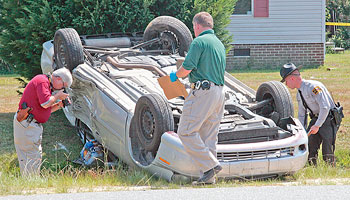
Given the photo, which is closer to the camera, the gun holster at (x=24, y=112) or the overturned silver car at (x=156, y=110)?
the overturned silver car at (x=156, y=110)

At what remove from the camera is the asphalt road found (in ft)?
15.0

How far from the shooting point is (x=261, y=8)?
19781mm

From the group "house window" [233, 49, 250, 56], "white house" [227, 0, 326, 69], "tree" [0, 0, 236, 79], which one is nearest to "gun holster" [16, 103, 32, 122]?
"tree" [0, 0, 236, 79]

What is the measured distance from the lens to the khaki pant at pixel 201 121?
5781mm

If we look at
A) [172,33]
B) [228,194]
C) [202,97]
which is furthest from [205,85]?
[172,33]

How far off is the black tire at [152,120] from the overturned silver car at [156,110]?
0.01m

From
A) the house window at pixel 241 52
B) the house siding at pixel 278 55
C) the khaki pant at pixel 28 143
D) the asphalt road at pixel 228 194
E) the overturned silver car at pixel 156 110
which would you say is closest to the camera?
the asphalt road at pixel 228 194

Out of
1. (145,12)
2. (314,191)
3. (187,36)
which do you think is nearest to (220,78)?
(314,191)

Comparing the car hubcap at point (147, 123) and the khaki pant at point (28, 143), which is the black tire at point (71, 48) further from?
the car hubcap at point (147, 123)

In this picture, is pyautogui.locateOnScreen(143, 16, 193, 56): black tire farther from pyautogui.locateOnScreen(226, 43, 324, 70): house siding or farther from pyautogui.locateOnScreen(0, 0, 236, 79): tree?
pyautogui.locateOnScreen(226, 43, 324, 70): house siding

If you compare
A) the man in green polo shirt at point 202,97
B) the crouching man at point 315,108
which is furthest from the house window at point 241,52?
the man in green polo shirt at point 202,97

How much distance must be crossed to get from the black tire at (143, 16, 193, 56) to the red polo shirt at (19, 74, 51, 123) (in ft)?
9.46

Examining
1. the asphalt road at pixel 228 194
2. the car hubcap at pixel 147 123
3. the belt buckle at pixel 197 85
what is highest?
Result: the belt buckle at pixel 197 85

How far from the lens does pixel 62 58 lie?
8.41 metres
